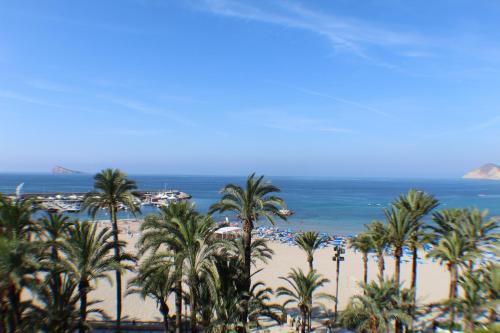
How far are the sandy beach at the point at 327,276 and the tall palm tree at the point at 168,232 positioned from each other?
797 cm

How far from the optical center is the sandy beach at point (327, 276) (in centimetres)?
2378

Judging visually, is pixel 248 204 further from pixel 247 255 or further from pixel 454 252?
pixel 454 252

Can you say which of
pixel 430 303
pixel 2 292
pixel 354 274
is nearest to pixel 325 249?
pixel 354 274

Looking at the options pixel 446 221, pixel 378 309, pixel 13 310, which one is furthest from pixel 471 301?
pixel 13 310

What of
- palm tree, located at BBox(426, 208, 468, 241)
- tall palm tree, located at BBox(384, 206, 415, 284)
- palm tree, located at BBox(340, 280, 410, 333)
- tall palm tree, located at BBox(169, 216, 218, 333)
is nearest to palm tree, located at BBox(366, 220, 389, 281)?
tall palm tree, located at BBox(384, 206, 415, 284)

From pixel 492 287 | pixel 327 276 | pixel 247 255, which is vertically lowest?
pixel 327 276

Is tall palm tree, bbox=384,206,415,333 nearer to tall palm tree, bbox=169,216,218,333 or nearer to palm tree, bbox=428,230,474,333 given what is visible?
palm tree, bbox=428,230,474,333

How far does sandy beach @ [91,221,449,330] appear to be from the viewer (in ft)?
78.0

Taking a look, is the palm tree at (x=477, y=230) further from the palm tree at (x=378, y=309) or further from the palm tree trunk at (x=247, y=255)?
the palm tree trunk at (x=247, y=255)

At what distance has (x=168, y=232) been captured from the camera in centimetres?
1488

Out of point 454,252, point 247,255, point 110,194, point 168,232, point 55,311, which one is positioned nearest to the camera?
point 55,311

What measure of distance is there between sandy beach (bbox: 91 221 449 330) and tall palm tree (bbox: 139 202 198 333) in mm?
7967

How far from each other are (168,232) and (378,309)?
10866 mm

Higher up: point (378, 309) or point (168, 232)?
point (168, 232)
